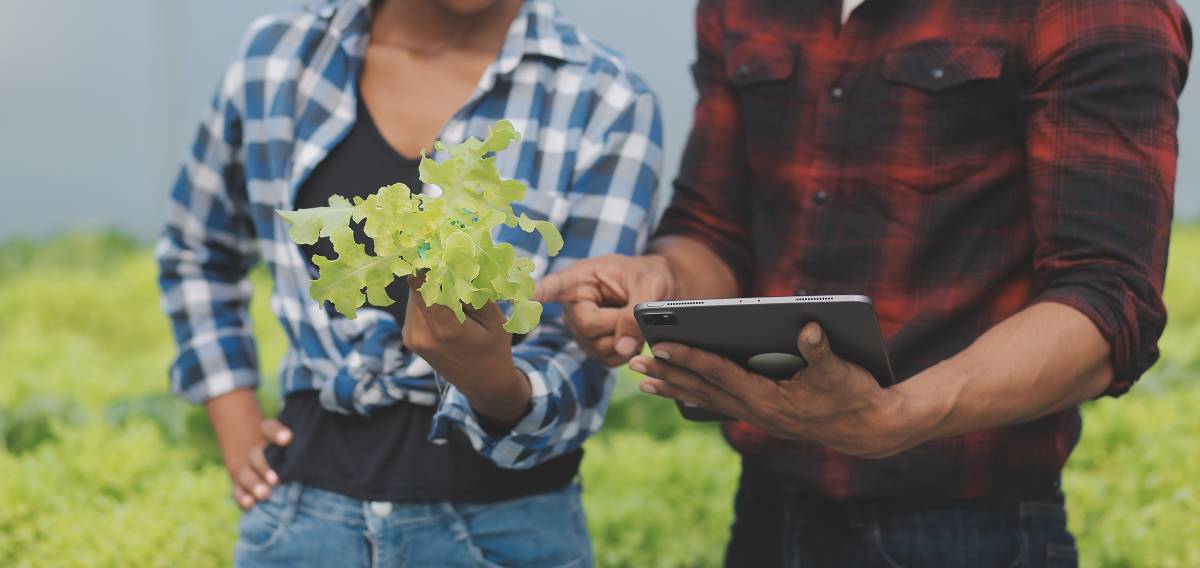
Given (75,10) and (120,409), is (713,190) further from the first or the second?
(75,10)

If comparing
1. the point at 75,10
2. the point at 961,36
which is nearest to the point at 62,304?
the point at 75,10

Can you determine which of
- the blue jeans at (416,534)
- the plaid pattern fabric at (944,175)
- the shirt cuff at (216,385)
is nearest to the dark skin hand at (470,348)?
the blue jeans at (416,534)

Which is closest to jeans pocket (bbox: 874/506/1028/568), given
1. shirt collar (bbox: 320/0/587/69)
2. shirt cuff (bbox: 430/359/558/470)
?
shirt cuff (bbox: 430/359/558/470)

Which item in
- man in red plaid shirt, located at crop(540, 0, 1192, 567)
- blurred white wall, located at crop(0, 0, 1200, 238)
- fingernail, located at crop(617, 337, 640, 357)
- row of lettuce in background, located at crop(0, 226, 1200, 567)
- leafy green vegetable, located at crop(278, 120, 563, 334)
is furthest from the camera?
blurred white wall, located at crop(0, 0, 1200, 238)

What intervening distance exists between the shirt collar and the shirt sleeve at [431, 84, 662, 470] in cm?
10

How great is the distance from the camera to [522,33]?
1999 mm

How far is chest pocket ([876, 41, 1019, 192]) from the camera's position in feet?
5.93

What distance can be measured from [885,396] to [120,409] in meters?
2.69

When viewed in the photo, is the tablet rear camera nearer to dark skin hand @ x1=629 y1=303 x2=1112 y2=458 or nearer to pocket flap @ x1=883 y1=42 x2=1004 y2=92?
dark skin hand @ x1=629 y1=303 x2=1112 y2=458

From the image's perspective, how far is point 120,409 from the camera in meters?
3.66

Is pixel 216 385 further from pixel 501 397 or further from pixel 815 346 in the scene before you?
pixel 815 346

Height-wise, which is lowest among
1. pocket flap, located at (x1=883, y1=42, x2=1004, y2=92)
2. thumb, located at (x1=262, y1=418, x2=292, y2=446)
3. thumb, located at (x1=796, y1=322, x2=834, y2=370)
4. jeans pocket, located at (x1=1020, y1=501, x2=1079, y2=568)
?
jeans pocket, located at (x1=1020, y1=501, x2=1079, y2=568)

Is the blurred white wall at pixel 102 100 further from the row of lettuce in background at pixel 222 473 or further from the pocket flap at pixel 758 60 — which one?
the pocket flap at pixel 758 60

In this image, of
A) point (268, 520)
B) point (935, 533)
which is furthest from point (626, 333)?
point (268, 520)
